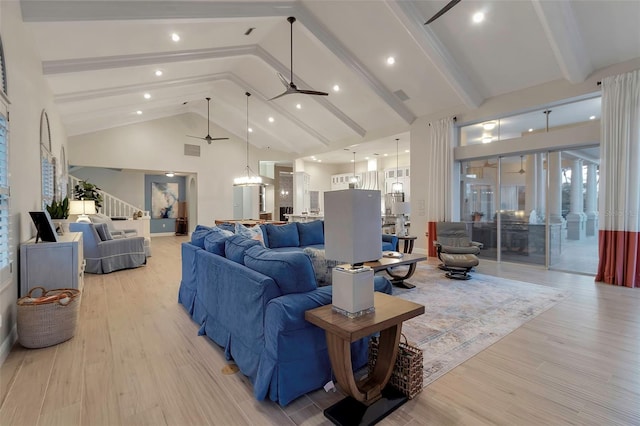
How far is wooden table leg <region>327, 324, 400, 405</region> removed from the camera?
168 centimetres

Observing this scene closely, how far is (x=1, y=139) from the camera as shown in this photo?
7.95 feet

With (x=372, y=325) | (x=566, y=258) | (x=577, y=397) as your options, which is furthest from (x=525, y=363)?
(x=566, y=258)

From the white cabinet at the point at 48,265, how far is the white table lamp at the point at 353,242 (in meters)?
2.93

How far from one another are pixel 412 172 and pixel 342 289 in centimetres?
647

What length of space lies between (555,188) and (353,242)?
5.90 metres

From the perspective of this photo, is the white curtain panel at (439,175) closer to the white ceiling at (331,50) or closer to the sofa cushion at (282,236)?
the white ceiling at (331,50)

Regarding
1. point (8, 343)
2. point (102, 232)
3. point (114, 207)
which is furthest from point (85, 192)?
point (8, 343)

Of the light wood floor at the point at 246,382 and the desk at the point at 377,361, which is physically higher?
the desk at the point at 377,361

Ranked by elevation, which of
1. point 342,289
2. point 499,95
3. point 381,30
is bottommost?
point 342,289

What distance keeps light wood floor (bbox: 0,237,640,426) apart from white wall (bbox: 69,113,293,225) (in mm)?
7678

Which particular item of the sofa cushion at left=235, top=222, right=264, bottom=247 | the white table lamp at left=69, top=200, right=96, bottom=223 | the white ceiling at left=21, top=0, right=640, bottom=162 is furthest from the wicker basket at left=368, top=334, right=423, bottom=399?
the white table lamp at left=69, top=200, right=96, bottom=223

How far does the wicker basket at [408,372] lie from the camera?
1908mm

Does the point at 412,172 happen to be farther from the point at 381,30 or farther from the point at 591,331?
the point at 591,331

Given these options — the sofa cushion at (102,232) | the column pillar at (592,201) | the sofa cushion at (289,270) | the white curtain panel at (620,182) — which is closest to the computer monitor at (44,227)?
the sofa cushion at (289,270)
